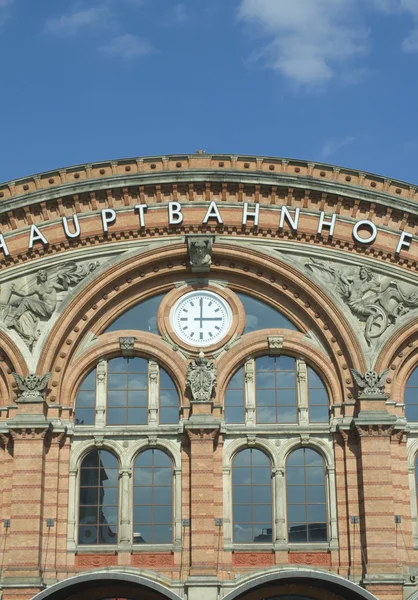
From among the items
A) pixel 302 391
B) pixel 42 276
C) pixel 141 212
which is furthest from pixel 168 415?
pixel 141 212

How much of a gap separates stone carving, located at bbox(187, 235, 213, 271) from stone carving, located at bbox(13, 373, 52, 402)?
6.02 metres

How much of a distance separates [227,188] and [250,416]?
7.57 meters

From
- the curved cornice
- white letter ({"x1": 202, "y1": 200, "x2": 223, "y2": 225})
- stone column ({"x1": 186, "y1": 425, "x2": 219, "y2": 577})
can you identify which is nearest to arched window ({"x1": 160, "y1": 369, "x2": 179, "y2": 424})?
stone column ({"x1": 186, "y1": 425, "x2": 219, "y2": 577})

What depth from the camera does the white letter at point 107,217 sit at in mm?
37062

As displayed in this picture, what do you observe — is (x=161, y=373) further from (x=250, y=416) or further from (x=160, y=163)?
(x=160, y=163)

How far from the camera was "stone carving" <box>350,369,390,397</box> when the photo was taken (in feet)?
115

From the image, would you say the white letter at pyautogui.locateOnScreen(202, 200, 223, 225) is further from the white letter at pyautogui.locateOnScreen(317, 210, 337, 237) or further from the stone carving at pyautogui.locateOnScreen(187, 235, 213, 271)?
the white letter at pyautogui.locateOnScreen(317, 210, 337, 237)

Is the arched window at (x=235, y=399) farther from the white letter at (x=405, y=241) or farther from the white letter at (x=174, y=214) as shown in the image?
the white letter at (x=405, y=241)

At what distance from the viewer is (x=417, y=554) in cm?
3425

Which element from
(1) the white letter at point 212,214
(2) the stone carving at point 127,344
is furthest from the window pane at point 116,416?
(1) the white letter at point 212,214

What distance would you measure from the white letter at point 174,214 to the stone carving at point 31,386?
6.49 metres

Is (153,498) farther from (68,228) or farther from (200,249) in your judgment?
(68,228)

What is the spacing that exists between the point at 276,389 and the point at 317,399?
135cm

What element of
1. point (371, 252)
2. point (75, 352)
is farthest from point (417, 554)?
point (75, 352)
